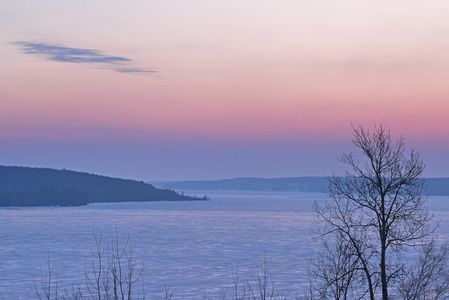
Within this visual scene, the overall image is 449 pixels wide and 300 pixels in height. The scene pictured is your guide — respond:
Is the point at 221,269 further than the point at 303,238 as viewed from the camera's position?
No

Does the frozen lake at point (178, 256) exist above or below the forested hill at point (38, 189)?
below

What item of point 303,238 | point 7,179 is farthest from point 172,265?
point 7,179

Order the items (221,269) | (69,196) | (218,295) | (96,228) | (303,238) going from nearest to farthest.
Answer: (218,295) < (221,269) < (303,238) < (96,228) < (69,196)

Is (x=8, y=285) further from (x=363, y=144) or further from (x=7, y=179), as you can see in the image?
(x=7, y=179)

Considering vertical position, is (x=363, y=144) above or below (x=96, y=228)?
above

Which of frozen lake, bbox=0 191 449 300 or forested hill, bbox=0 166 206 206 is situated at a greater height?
forested hill, bbox=0 166 206 206

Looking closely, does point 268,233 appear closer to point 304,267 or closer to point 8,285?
point 304,267

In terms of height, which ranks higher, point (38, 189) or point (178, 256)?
point (38, 189)

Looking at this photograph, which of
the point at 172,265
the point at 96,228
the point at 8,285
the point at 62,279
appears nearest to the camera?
the point at 8,285

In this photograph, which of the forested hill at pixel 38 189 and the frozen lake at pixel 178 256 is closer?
the frozen lake at pixel 178 256

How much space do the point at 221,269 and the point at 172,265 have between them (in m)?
4.09

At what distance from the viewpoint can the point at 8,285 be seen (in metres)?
30.1

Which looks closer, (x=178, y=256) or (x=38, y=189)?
(x=178, y=256)

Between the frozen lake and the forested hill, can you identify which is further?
the forested hill
